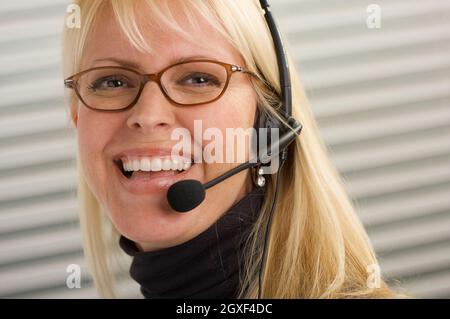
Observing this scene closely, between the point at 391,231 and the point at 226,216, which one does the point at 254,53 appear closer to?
the point at 226,216

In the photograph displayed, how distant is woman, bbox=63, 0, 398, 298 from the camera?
4.01ft

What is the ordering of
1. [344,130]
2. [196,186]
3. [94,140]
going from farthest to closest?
[344,130] < [94,140] < [196,186]

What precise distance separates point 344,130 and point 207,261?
783mm

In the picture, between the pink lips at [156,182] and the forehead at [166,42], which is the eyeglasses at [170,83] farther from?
the pink lips at [156,182]

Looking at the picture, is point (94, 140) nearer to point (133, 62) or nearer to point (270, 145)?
point (133, 62)

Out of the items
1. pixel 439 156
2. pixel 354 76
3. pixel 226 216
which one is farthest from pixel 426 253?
pixel 226 216

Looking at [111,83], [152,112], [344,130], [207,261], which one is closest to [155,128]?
[152,112]

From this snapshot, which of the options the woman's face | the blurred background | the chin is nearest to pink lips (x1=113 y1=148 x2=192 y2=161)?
the woman's face

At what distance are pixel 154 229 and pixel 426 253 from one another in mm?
1008

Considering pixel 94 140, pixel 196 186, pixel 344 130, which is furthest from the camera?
pixel 344 130

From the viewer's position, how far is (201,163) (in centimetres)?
126

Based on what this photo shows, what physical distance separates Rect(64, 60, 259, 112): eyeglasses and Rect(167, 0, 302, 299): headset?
0.21 feet

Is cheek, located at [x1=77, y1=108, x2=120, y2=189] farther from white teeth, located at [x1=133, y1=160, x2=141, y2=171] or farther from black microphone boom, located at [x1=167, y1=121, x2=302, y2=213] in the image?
black microphone boom, located at [x1=167, y1=121, x2=302, y2=213]

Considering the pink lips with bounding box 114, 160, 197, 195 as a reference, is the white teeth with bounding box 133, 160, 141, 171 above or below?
above
